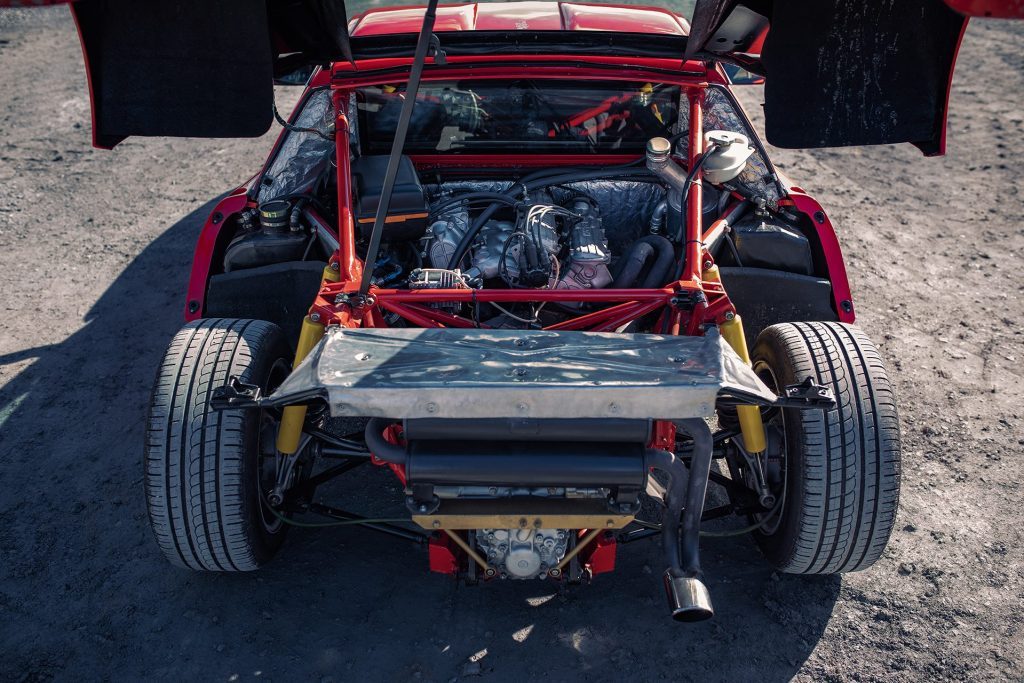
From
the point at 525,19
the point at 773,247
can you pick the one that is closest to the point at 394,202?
the point at 525,19

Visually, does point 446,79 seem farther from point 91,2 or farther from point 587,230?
point 91,2

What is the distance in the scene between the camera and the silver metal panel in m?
2.32

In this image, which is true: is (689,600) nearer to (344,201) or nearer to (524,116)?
(344,201)

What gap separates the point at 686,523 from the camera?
2.81 metres

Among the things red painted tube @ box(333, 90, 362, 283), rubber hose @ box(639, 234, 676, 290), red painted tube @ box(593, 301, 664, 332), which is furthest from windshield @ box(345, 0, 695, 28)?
red painted tube @ box(593, 301, 664, 332)

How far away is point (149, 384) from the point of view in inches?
180

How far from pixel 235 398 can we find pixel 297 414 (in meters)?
0.44

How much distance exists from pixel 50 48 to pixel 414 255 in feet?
24.1

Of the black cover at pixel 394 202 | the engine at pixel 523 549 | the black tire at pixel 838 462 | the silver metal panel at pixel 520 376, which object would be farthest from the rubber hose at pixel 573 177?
the engine at pixel 523 549

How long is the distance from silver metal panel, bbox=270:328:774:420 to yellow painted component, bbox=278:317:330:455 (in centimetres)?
38

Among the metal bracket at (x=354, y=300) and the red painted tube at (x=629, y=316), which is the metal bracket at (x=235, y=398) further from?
the red painted tube at (x=629, y=316)

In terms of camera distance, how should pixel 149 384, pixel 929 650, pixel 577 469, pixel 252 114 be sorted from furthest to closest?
pixel 149 384 < pixel 252 114 < pixel 929 650 < pixel 577 469

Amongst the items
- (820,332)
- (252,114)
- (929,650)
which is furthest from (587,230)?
(929,650)

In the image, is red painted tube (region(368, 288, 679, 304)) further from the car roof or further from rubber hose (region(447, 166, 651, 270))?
the car roof
